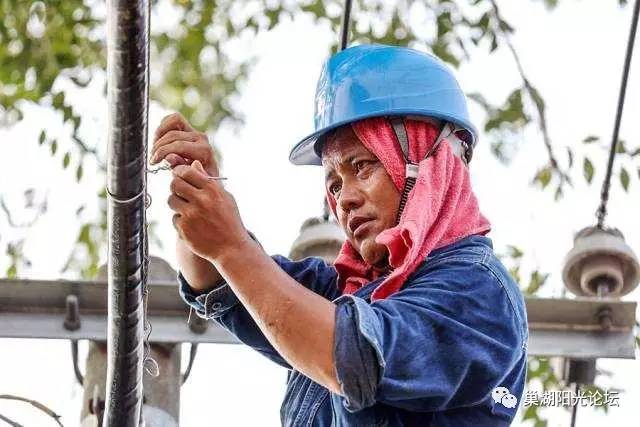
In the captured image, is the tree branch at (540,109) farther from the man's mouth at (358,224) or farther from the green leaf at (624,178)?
the man's mouth at (358,224)

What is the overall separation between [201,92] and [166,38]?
0.46 meters

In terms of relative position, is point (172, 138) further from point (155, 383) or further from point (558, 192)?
point (558, 192)

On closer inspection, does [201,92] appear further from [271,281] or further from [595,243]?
[271,281]

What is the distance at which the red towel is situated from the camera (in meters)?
3.64

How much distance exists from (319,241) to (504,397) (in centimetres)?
188

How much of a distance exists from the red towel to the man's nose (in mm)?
83

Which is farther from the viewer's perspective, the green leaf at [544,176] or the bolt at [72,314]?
the green leaf at [544,176]

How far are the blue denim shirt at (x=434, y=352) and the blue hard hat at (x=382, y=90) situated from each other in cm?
34

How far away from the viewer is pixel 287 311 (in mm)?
3342

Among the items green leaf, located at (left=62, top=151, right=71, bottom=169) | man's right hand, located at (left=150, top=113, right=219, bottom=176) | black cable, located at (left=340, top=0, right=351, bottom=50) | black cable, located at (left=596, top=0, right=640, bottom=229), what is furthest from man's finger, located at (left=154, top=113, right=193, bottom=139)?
green leaf, located at (left=62, top=151, right=71, bottom=169)

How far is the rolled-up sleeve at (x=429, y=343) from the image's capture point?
333cm

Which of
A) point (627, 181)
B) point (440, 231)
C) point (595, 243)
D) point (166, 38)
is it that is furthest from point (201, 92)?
point (440, 231)

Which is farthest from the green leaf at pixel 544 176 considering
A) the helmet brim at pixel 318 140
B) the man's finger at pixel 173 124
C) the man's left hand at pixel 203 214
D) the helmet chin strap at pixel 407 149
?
the man's left hand at pixel 203 214

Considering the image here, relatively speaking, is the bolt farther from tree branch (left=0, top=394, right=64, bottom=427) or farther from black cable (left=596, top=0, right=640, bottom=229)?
black cable (left=596, top=0, right=640, bottom=229)
